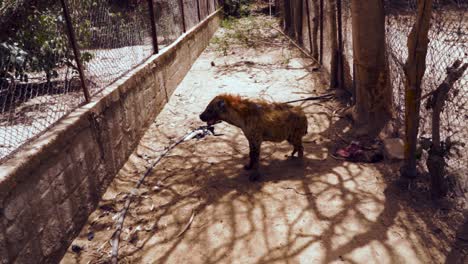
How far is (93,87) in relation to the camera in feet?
14.2

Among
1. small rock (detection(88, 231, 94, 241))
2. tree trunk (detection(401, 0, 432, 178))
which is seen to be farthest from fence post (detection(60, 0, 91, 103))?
tree trunk (detection(401, 0, 432, 178))

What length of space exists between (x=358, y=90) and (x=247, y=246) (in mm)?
2771

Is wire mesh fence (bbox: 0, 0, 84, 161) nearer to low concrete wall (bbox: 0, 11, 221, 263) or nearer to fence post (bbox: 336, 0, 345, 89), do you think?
low concrete wall (bbox: 0, 11, 221, 263)

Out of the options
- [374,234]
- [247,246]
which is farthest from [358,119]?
[247,246]

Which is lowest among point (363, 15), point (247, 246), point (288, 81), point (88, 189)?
point (247, 246)

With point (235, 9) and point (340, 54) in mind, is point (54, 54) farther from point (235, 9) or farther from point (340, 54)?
point (235, 9)

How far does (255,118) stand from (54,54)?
309 centimetres

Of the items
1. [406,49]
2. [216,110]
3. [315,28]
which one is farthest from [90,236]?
[315,28]

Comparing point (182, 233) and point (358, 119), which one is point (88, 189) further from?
point (358, 119)

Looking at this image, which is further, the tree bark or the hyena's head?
the tree bark

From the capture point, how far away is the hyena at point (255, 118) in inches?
148

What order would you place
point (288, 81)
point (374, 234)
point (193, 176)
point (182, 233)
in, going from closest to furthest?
point (374, 234) → point (182, 233) → point (193, 176) → point (288, 81)

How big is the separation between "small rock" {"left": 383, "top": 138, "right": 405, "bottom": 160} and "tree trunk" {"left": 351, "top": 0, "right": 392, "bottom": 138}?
0.47 m

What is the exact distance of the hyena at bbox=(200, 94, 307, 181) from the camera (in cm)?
375
